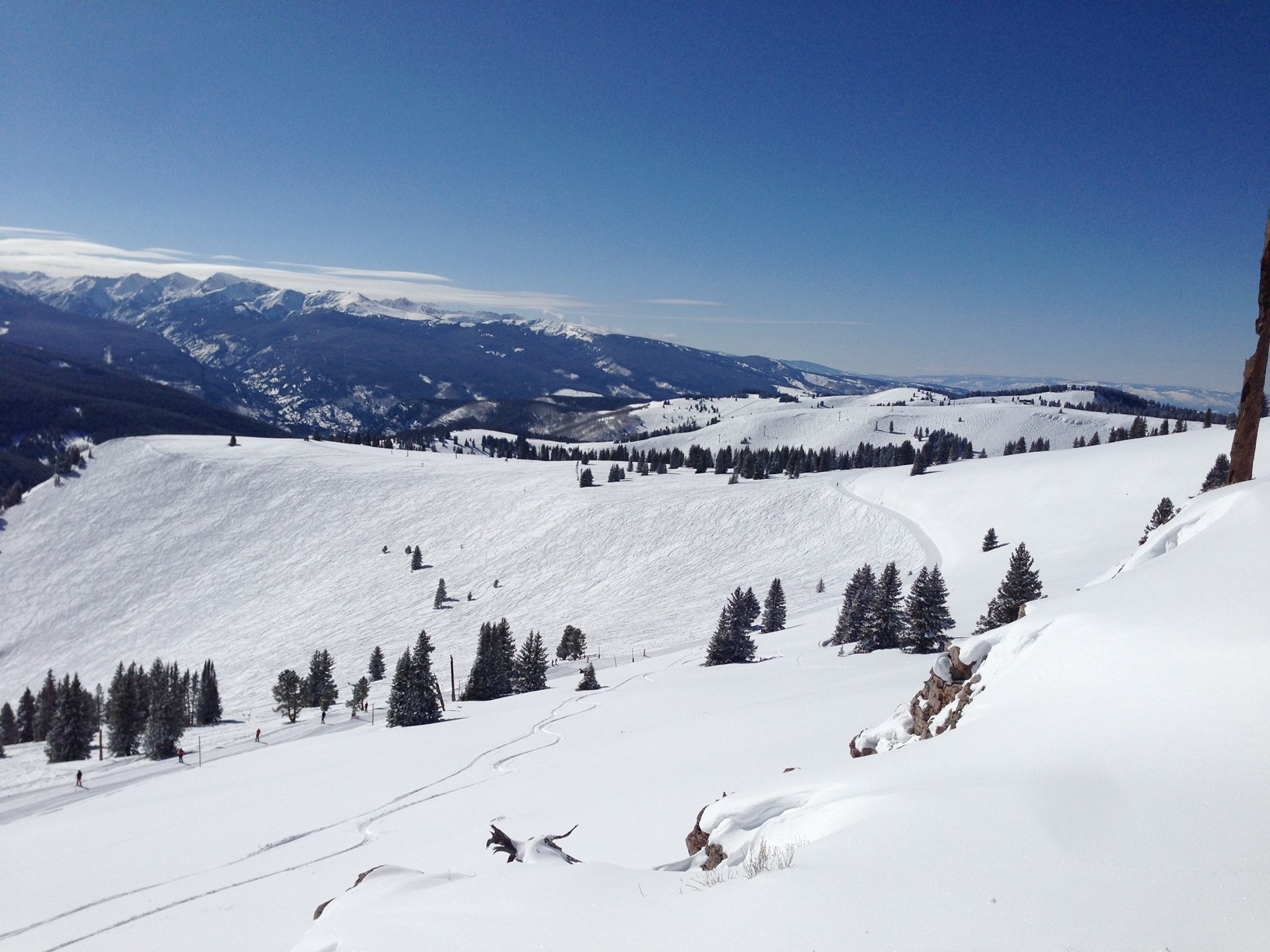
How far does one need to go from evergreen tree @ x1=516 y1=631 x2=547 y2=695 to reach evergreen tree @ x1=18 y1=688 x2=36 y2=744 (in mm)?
50593

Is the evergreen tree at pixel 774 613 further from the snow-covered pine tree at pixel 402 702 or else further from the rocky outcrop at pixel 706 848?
the rocky outcrop at pixel 706 848

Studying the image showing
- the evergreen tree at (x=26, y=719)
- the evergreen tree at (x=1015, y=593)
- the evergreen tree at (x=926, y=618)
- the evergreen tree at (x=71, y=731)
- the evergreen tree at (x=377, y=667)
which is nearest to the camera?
the evergreen tree at (x=1015, y=593)

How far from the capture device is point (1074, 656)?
8625mm

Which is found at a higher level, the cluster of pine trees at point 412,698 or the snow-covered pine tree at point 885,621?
the snow-covered pine tree at point 885,621

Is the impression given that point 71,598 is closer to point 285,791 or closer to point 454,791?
point 285,791

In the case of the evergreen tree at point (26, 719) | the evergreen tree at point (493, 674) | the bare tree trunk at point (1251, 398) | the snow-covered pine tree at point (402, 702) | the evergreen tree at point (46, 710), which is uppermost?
the bare tree trunk at point (1251, 398)

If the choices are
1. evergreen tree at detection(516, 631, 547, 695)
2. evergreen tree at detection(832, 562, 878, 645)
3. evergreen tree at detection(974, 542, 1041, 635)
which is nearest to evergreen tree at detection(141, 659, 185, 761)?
evergreen tree at detection(516, 631, 547, 695)

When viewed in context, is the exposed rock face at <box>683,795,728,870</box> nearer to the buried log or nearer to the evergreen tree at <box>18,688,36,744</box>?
the buried log

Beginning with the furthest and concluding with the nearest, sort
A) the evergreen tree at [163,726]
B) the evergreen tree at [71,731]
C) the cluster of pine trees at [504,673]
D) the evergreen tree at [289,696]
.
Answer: the evergreen tree at [289,696], the evergreen tree at [71,731], the cluster of pine trees at [504,673], the evergreen tree at [163,726]

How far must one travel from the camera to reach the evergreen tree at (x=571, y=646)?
54688mm

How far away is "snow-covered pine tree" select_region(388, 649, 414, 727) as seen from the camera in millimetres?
32188

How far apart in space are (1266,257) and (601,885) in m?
20.4

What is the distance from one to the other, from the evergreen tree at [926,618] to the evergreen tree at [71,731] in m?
56.7

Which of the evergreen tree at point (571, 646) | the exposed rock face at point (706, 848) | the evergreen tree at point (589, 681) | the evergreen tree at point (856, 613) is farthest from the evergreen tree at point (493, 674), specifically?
the exposed rock face at point (706, 848)
